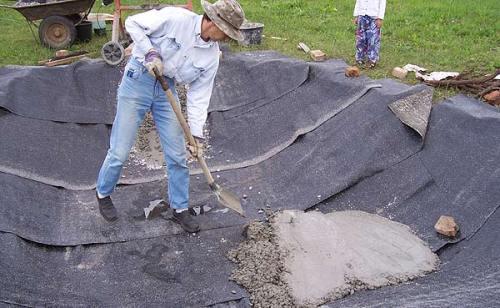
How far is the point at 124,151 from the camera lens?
3.61 meters

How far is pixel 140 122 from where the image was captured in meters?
3.64

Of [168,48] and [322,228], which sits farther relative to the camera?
[322,228]

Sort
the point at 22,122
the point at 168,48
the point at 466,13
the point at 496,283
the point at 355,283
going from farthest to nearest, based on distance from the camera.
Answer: the point at 466,13
the point at 22,122
the point at 168,48
the point at 355,283
the point at 496,283

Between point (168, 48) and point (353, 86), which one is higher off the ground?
point (168, 48)

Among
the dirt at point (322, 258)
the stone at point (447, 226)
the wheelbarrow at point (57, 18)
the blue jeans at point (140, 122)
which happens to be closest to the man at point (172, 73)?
the blue jeans at point (140, 122)

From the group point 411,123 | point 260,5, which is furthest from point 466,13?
point 411,123

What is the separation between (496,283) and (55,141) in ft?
12.0

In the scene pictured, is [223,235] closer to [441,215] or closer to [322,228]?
[322,228]

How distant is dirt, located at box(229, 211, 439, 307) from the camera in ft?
10.3

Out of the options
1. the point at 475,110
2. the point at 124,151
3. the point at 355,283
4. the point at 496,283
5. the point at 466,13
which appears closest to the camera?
the point at 496,283

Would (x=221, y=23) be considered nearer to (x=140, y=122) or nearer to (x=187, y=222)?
(x=140, y=122)

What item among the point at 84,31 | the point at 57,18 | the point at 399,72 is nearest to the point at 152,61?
the point at 399,72

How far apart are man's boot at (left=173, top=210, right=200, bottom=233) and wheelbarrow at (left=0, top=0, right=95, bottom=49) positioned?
13.0 feet

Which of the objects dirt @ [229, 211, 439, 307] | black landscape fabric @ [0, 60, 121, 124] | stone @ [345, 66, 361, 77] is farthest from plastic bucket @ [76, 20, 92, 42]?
dirt @ [229, 211, 439, 307]
